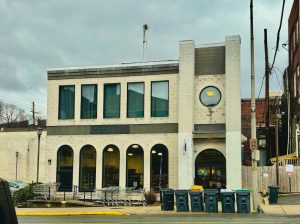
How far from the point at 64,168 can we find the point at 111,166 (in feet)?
10.8

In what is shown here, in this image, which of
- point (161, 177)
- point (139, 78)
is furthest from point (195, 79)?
point (161, 177)

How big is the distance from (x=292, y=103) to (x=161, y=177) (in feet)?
50.5

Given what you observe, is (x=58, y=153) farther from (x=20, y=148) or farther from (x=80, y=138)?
(x=20, y=148)

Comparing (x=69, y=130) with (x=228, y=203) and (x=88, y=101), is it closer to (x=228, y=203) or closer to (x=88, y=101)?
(x=88, y=101)

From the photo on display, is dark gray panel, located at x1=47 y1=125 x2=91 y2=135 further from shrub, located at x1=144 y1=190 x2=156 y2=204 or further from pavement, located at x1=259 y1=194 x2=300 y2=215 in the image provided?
pavement, located at x1=259 y1=194 x2=300 y2=215


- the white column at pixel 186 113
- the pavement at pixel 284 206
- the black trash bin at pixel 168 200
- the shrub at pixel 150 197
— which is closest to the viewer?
the pavement at pixel 284 206

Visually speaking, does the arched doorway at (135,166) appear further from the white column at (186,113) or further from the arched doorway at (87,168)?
the white column at (186,113)

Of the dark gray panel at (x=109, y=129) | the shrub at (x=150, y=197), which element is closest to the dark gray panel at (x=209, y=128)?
the dark gray panel at (x=109, y=129)

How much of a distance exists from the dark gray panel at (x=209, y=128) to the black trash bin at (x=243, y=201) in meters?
10.1

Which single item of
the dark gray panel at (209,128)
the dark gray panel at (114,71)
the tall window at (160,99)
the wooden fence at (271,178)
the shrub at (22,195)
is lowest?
the shrub at (22,195)

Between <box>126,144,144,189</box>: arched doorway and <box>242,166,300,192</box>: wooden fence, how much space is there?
6624mm

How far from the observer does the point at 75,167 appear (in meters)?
34.0

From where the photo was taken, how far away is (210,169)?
1261 inches

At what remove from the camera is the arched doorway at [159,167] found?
32.5 m
